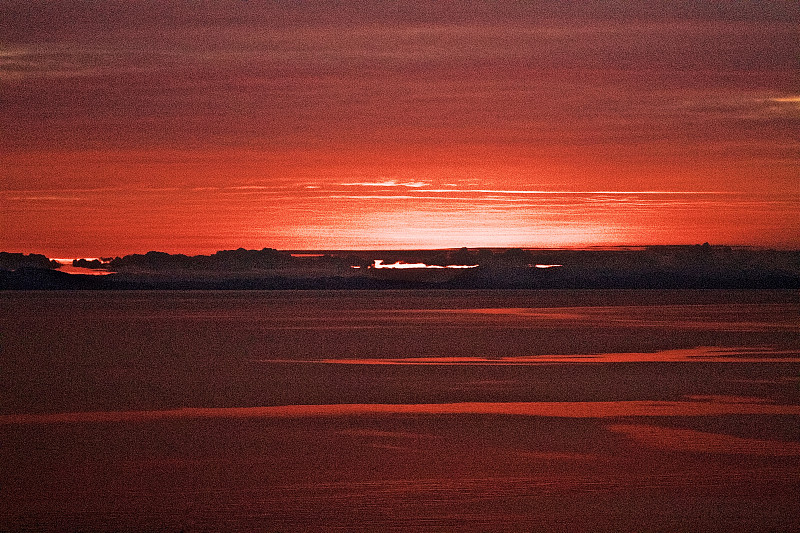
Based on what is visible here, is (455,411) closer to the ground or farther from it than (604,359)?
closer to the ground

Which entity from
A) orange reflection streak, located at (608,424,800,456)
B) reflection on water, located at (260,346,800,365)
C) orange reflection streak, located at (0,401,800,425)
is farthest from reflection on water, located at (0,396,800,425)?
reflection on water, located at (260,346,800,365)

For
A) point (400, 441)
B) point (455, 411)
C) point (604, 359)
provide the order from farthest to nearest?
point (604, 359) → point (455, 411) → point (400, 441)

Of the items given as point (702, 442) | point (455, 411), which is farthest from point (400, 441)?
point (702, 442)

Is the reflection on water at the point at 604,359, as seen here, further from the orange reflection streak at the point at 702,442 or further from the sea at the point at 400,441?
the orange reflection streak at the point at 702,442

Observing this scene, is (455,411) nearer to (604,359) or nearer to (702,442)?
(702,442)

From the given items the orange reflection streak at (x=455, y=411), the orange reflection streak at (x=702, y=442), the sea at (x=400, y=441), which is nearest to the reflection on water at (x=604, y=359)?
the sea at (x=400, y=441)

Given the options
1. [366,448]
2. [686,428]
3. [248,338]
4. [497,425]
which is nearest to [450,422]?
[497,425]

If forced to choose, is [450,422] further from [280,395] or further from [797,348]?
[797,348]
